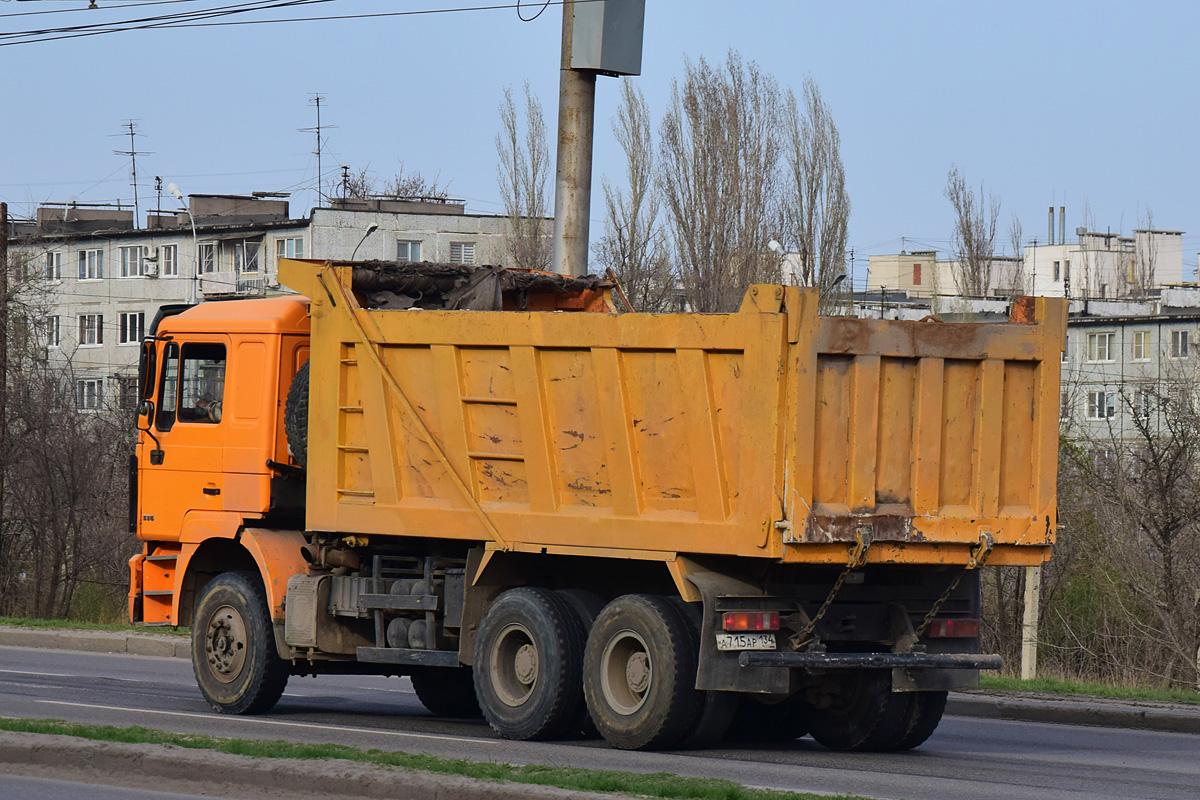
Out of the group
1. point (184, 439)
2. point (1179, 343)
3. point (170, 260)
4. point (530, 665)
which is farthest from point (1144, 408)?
point (170, 260)

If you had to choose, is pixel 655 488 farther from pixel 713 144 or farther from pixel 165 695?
pixel 713 144

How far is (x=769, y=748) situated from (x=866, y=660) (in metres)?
1.32

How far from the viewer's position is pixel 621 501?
10125 millimetres

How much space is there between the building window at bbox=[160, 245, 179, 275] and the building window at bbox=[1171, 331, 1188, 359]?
38124 millimetres

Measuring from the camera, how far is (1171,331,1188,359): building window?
205 ft

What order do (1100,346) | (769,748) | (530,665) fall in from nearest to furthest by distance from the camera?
(530,665) → (769,748) → (1100,346)

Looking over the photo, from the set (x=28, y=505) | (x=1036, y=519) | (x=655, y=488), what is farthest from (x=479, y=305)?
(x=28, y=505)

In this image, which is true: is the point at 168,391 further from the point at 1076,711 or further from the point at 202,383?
the point at 1076,711

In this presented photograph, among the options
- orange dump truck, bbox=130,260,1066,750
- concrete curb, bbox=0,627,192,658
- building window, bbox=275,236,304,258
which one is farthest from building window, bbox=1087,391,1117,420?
building window, bbox=275,236,304,258

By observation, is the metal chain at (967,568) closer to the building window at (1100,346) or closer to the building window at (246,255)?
the building window at (246,255)

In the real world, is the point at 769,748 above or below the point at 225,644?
below

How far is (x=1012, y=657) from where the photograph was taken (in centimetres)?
2158

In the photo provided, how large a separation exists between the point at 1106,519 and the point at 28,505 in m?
19.1

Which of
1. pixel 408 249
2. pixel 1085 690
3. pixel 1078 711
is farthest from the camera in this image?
pixel 408 249
